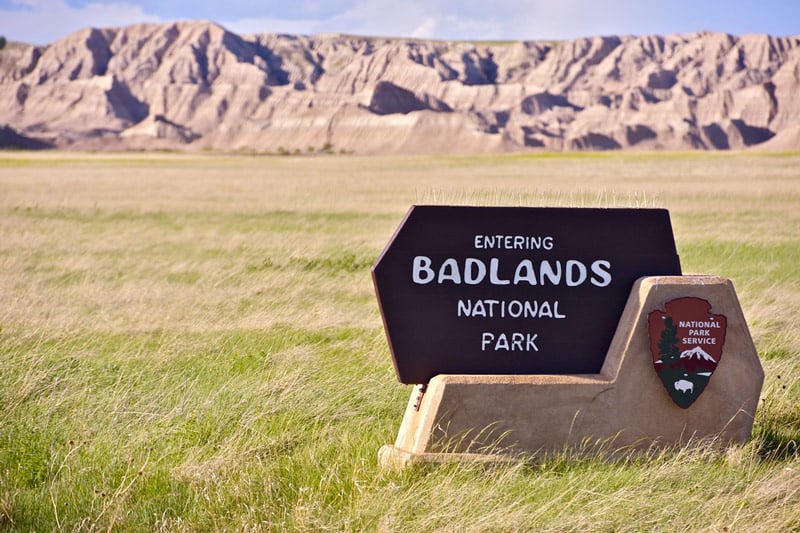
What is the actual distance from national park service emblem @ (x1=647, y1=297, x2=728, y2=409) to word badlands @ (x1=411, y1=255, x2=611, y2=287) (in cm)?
39

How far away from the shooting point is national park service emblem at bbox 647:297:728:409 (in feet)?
15.4

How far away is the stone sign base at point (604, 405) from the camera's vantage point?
458cm

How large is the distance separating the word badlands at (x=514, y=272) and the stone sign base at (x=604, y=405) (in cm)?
25

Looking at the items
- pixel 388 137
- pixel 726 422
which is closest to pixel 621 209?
pixel 726 422

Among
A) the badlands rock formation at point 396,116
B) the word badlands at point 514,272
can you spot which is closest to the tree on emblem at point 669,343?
the word badlands at point 514,272

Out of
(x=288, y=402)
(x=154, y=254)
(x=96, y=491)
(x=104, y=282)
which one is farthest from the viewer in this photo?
(x=154, y=254)

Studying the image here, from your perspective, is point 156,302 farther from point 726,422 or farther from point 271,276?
point 726,422

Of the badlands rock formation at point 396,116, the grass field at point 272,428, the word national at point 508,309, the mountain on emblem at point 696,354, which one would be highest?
the word national at point 508,309

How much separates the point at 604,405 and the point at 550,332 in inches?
19.4

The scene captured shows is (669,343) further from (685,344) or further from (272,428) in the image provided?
(272,428)

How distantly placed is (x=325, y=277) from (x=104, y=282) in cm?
302

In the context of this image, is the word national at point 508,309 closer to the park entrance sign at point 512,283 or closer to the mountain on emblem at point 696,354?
the park entrance sign at point 512,283

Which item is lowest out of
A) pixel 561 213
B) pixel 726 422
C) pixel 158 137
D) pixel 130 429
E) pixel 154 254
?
pixel 158 137

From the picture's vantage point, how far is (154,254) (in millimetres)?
15812
